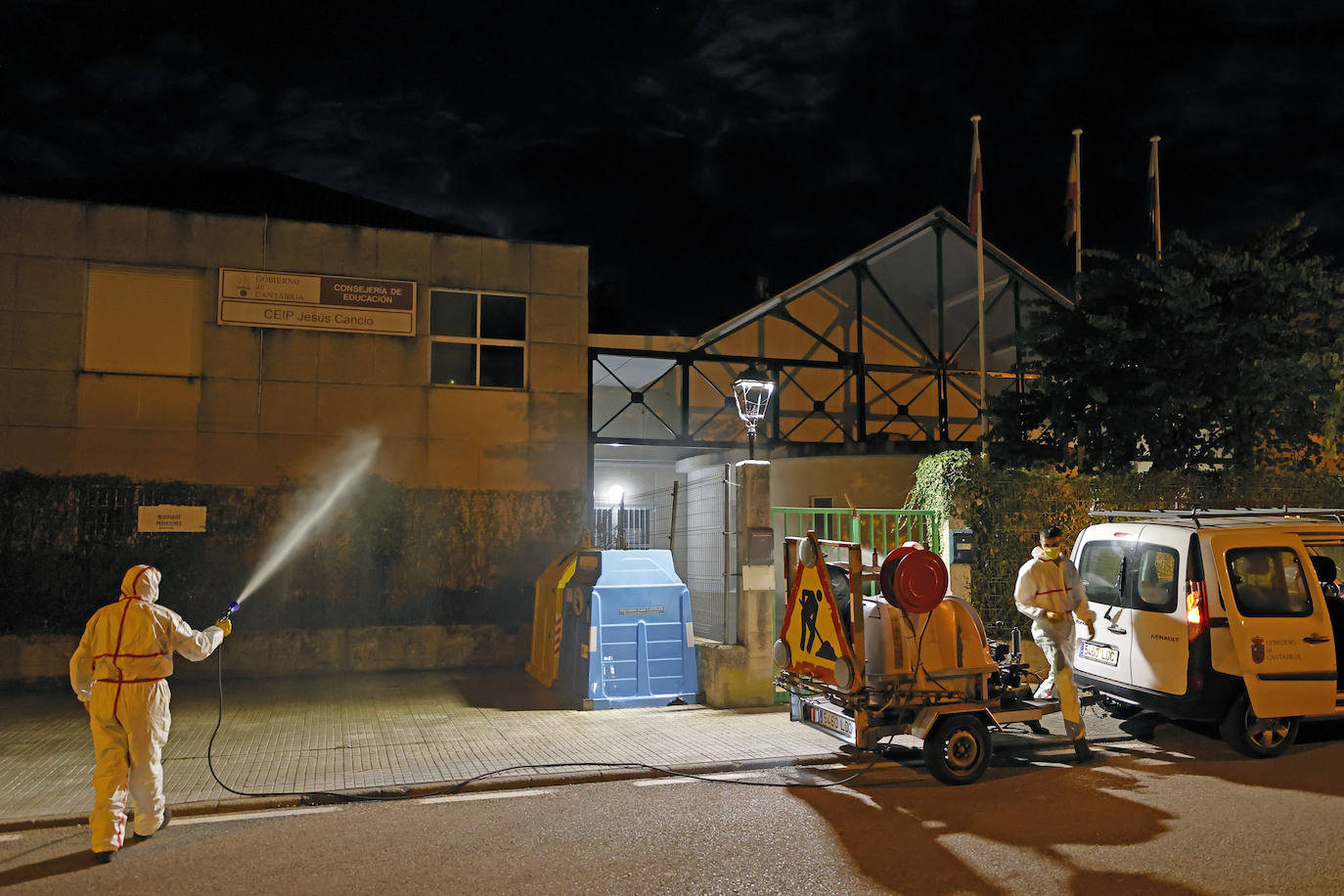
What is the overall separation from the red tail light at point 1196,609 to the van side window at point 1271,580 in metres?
0.33

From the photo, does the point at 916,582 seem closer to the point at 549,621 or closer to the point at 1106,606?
the point at 1106,606

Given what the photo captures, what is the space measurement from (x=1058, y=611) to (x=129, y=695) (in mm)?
7091

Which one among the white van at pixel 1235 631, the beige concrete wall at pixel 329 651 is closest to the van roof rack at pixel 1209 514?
the white van at pixel 1235 631

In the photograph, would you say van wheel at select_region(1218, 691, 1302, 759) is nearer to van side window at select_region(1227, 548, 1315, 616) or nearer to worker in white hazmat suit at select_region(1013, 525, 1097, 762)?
van side window at select_region(1227, 548, 1315, 616)

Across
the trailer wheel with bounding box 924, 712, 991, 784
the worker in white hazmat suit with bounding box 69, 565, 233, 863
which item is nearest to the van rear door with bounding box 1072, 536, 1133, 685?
the trailer wheel with bounding box 924, 712, 991, 784

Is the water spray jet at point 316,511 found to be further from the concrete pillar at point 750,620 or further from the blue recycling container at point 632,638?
the concrete pillar at point 750,620

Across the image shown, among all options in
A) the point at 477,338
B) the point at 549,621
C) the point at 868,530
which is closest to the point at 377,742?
the point at 549,621

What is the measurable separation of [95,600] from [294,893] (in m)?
9.41

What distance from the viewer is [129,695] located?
575 centimetres

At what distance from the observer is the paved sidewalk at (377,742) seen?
22.7 feet

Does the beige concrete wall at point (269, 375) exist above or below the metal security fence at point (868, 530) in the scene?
above

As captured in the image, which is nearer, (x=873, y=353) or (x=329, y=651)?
(x=329, y=651)

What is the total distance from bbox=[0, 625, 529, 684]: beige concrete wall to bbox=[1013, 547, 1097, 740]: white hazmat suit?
7.88 meters

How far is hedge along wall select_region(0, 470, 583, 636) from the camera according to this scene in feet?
39.9
